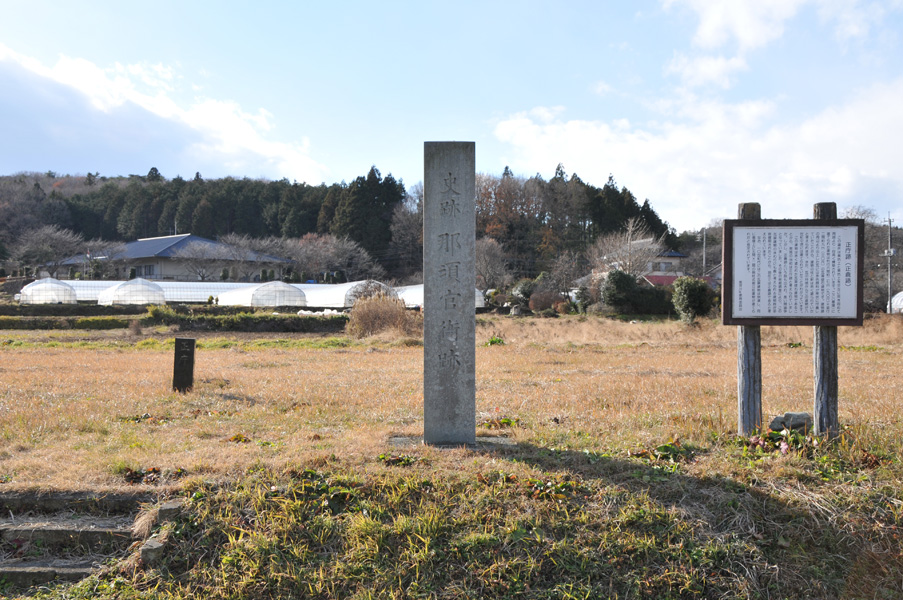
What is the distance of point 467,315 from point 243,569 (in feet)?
7.63

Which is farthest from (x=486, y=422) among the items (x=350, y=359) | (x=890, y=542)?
(x=350, y=359)

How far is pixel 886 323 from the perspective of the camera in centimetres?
1759

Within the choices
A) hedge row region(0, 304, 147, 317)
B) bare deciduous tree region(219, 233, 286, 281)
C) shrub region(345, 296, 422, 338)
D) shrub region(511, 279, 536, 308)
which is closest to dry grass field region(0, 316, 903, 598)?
shrub region(345, 296, 422, 338)

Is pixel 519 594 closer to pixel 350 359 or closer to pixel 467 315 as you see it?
pixel 467 315

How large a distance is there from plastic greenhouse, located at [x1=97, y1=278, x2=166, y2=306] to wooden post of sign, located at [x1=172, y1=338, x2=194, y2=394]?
28728 millimetres

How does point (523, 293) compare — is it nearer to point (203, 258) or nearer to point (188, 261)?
point (203, 258)

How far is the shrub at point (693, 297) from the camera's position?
25.4 m

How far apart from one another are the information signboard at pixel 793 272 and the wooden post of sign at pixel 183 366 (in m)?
6.26

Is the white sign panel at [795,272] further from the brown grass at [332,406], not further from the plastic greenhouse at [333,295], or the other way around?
the plastic greenhouse at [333,295]

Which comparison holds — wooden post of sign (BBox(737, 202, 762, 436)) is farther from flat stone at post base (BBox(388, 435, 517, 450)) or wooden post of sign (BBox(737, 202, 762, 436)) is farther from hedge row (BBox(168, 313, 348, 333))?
hedge row (BBox(168, 313, 348, 333))

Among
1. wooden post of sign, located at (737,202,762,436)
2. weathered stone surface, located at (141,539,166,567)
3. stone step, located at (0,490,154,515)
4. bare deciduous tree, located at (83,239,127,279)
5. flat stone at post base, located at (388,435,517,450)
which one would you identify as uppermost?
bare deciduous tree, located at (83,239,127,279)

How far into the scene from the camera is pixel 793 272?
470 centimetres

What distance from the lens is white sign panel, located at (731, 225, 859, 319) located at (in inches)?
183

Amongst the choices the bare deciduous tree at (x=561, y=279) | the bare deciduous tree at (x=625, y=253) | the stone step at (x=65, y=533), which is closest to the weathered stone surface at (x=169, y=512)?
the stone step at (x=65, y=533)
